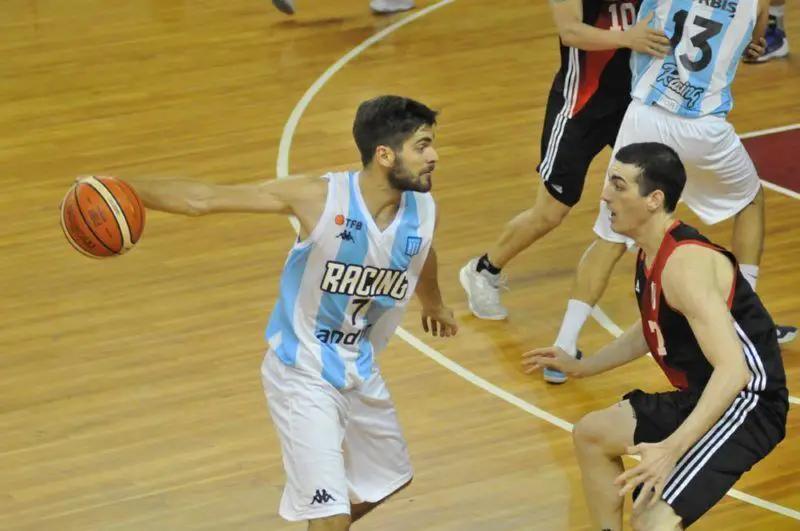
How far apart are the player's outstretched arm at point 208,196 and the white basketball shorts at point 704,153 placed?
221cm

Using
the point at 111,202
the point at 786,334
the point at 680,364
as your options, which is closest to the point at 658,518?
the point at 680,364

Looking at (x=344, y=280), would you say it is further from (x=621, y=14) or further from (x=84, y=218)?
(x=621, y=14)

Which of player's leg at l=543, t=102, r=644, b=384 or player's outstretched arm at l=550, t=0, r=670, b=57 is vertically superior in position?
player's outstretched arm at l=550, t=0, r=670, b=57

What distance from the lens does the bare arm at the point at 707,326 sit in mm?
4852

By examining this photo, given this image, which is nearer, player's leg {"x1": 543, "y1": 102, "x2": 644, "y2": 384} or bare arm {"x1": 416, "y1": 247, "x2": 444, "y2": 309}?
bare arm {"x1": 416, "y1": 247, "x2": 444, "y2": 309}

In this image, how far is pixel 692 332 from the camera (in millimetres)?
5195

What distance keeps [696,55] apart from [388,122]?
6.88 ft

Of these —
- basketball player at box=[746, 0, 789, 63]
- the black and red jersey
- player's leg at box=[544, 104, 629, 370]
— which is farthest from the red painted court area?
player's leg at box=[544, 104, 629, 370]

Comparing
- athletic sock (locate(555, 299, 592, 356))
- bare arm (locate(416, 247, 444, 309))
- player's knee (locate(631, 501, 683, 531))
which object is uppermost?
bare arm (locate(416, 247, 444, 309))

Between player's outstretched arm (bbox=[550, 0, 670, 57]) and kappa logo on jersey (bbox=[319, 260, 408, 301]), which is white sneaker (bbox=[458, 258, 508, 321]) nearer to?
player's outstretched arm (bbox=[550, 0, 670, 57])

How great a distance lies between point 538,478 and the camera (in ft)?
21.2

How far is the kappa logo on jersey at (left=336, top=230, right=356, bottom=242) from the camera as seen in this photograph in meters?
5.36

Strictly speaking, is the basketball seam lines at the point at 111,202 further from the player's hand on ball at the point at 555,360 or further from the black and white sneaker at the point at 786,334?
the black and white sneaker at the point at 786,334

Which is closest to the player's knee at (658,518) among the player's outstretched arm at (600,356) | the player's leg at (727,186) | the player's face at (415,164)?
the player's outstretched arm at (600,356)
